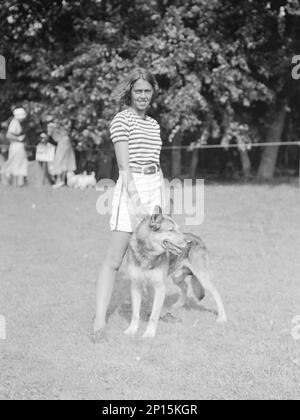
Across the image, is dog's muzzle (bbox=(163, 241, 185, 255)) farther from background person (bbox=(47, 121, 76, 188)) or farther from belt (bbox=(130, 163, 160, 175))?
background person (bbox=(47, 121, 76, 188))

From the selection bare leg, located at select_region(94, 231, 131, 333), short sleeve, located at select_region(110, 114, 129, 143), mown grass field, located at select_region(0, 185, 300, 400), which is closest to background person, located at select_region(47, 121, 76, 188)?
mown grass field, located at select_region(0, 185, 300, 400)

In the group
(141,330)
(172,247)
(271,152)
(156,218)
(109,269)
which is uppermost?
(271,152)

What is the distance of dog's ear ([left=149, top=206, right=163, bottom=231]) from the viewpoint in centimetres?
509

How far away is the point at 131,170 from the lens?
518 centimetres

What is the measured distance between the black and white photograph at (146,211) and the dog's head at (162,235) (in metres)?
0.01

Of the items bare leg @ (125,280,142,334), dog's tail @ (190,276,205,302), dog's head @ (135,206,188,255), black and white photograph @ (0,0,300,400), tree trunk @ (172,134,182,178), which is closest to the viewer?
black and white photograph @ (0,0,300,400)

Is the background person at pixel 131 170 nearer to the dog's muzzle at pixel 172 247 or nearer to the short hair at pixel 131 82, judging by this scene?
the short hair at pixel 131 82

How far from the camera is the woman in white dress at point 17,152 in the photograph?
17453 mm

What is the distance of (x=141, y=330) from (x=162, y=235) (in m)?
0.91

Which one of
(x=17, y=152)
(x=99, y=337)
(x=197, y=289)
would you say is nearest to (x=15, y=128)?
(x=17, y=152)

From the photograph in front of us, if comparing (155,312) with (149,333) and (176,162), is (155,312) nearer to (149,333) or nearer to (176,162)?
(149,333)

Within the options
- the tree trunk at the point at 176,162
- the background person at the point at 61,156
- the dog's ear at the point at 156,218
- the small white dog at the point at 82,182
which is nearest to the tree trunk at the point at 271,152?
the tree trunk at the point at 176,162

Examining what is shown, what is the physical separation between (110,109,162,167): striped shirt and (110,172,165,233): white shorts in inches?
5.4
